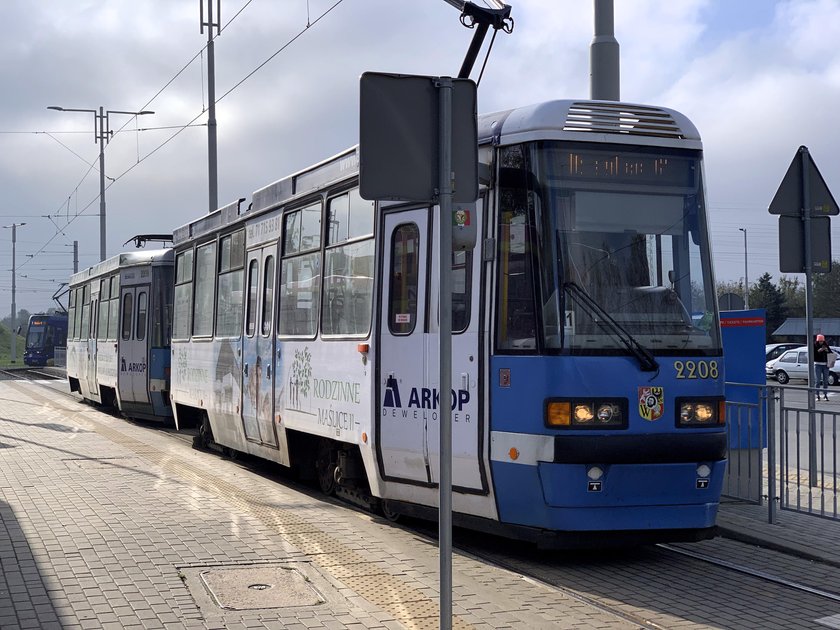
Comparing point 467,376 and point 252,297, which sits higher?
point 252,297

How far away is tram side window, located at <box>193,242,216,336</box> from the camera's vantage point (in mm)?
14773

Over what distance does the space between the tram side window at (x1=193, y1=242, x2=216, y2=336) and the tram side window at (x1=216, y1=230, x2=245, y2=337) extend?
402mm

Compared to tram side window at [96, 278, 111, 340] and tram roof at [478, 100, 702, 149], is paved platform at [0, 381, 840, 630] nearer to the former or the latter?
tram roof at [478, 100, 702, 149]

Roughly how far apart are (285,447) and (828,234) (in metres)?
5.83

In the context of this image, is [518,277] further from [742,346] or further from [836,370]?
[836,370]

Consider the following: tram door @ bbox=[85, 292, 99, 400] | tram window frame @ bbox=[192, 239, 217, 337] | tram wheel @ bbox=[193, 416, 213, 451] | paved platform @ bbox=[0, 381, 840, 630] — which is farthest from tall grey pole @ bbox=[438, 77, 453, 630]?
tram door @ bbox=[85, 292, 99, 400]

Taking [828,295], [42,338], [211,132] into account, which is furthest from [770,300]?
[211,132]

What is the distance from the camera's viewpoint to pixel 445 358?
5.05 meters

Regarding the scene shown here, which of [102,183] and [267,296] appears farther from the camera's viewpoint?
[102,183]

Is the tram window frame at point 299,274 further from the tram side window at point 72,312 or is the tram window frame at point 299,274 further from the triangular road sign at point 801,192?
the tram side window at point 72,312

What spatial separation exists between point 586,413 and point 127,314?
15764 millimetres

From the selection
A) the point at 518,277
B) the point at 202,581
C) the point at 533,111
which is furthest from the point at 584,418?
the point at 202,581

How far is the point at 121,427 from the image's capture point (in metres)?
20.0

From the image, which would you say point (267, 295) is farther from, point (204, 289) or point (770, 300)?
point (770, 300)
